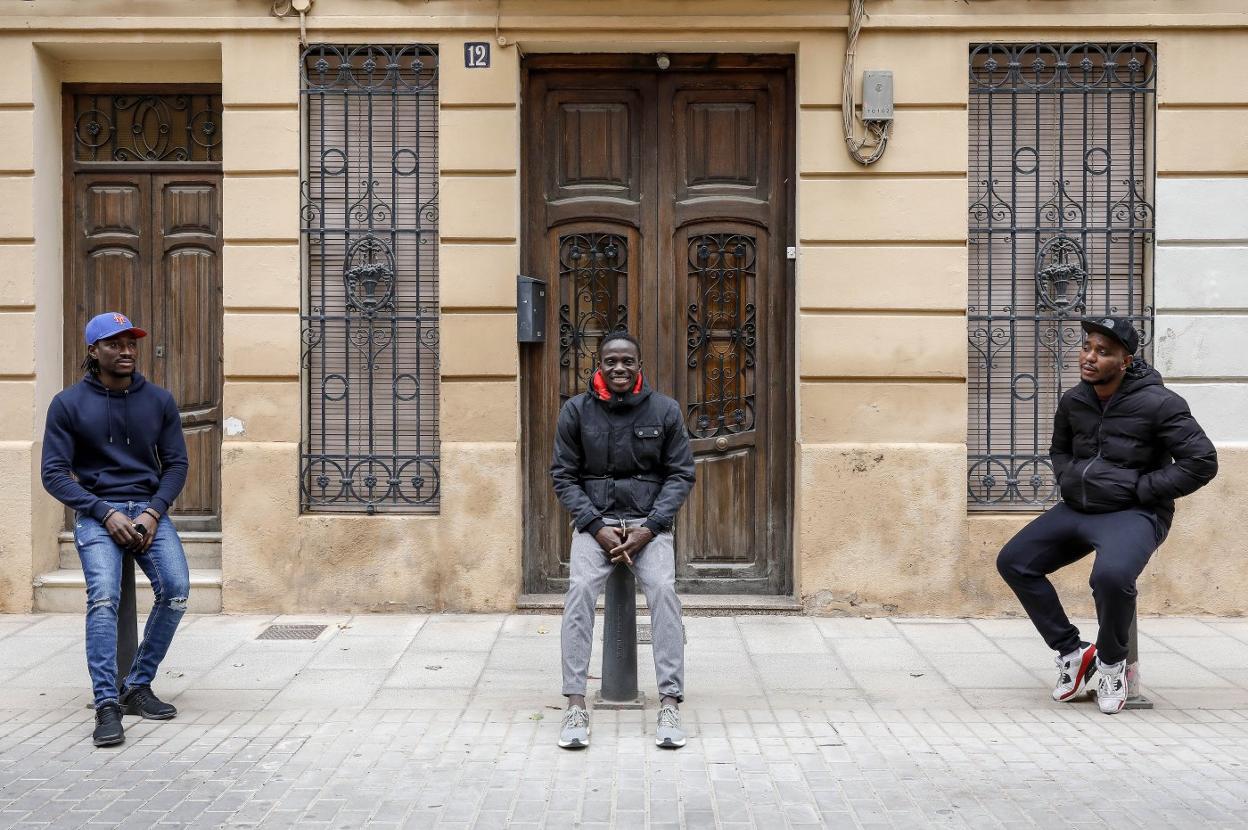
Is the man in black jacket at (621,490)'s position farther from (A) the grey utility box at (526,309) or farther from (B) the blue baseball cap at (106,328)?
(A) the grey utility box at (526,309)

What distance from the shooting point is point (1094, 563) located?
641 cm

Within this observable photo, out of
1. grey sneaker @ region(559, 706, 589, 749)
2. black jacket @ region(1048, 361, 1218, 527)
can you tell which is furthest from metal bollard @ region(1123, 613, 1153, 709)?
grey sneaker @ region(559, 706, 589, 749)

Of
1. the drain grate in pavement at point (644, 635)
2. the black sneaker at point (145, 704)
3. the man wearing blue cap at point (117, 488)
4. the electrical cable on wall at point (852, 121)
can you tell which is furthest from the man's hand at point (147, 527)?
the electrical cable on wall at point (852, 121)

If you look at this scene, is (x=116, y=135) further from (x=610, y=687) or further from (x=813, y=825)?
(x=813, y=825)

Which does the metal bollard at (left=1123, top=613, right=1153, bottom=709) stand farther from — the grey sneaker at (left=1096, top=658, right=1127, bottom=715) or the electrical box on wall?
the electrical box on wall

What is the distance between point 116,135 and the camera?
30.0 ft

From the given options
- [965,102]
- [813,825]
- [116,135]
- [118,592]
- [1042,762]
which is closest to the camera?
[813,825]

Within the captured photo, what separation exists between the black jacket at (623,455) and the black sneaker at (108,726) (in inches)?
87.2

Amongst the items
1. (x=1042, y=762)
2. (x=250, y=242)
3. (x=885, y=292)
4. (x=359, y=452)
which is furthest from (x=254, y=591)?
(x=1042, y=762)

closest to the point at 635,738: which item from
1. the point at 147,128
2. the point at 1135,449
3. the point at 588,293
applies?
the point at 1135,449

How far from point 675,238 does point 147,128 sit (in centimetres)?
385

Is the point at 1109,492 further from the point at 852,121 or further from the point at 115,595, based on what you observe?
the point at 115,595

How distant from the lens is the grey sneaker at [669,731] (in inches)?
221

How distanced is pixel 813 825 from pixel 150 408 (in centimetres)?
378
